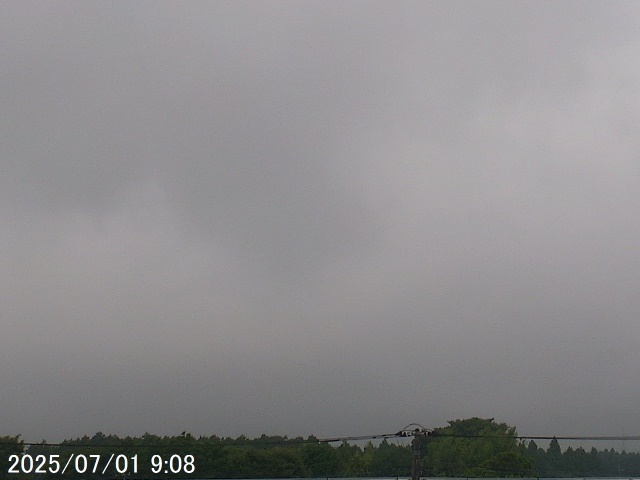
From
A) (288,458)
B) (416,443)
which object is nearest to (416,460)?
(416,443)

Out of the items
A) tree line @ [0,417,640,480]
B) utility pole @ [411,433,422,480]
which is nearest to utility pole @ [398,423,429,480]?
utility pole @ [411,433,422,480]

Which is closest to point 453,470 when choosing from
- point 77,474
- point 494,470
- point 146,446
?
point 494,470

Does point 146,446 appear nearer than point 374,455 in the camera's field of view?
Yes

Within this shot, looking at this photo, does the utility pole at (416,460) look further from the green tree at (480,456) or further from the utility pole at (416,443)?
the green tree at (480,456)

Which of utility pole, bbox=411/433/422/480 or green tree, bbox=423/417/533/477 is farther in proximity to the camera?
green tree, bbox=423/417/533/477

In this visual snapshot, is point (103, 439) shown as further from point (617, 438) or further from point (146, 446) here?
point (617, 438)

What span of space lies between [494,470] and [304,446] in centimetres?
3961

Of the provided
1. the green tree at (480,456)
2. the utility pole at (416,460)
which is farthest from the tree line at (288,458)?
the utility pole at (416,460)

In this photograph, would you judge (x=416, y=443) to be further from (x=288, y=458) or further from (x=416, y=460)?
(x=288, y=458)

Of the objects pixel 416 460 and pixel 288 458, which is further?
pixel 288 458

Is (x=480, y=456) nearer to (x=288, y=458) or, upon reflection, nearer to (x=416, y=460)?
(x=288, y=458)

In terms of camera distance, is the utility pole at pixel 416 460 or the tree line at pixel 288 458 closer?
the utility pole at pixel 416 460

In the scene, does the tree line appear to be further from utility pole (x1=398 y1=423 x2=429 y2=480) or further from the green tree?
utility pole (x1=398 y1=423 x2=429 y2=480)

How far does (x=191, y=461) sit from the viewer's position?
14850 centimetres
